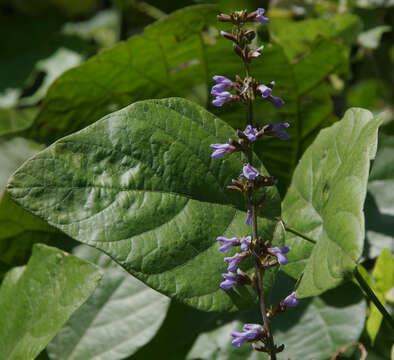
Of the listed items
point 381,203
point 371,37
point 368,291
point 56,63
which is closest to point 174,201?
point 368,291

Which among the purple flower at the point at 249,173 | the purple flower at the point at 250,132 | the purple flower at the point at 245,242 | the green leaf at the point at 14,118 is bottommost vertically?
the green leaf at the point at 14,118

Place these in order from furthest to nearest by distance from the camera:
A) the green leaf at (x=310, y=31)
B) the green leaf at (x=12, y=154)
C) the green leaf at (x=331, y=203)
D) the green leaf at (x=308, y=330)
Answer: the green leaf at (x=310, y=31)
the green leaf at (x=12, y=154)
the green leaf at (x=308, y=330)
the green leaf at (x=331, y=203)

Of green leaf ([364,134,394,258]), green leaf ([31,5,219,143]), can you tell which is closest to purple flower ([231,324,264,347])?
green leaf ([364,134,394,258])

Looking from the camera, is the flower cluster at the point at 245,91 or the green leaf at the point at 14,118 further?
the green leaf at the point at 14,118

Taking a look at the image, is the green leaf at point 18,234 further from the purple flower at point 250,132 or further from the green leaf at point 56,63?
the green leaf at point 56,63

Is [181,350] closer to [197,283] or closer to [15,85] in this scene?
[197,283]

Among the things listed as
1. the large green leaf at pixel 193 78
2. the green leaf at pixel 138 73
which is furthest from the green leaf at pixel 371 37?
the green leaf at pixel 138 73

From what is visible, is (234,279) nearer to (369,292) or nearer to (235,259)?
(235,259)

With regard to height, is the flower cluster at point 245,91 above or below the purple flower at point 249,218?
above
